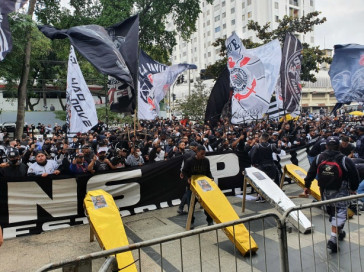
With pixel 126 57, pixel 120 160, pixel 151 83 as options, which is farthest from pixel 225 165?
pixel 151 83

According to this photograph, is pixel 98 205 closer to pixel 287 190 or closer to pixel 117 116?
pixel 287 190

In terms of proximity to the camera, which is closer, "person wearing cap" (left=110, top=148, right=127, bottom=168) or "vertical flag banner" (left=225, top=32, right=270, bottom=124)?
"person wearing cap" (left=110, top=148, right=127, bottom=168)

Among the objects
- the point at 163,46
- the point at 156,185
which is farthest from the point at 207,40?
the point at 156,185

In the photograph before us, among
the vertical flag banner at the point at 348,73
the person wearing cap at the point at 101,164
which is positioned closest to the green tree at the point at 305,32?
the vertical flag banner at the point at 348,73

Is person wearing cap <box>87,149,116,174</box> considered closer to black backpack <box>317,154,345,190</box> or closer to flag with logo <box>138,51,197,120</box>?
flag with logo <box>138,51,197,120</box>

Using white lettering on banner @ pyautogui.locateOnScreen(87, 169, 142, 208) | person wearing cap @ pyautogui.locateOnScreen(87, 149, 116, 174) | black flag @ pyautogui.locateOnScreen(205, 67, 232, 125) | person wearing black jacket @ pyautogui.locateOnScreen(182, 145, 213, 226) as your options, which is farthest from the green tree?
person wearing black jacket @ pyautogui.locateOnScreen(182, 145, 213, 226)

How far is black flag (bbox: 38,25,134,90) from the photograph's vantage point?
753 cm

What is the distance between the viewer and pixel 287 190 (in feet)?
31.2

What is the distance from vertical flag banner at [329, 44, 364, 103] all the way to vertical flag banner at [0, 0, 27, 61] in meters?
10.3

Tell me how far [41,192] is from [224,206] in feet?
12.1

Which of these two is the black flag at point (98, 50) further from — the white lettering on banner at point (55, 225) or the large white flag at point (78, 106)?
the white lettering on banner at point (55, 225)

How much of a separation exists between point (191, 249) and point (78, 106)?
5.00 meters

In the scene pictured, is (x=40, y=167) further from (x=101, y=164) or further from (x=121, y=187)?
(x=121, y=187)

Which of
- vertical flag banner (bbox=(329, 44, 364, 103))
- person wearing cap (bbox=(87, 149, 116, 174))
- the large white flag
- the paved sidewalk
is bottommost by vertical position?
the paved sidewalk
